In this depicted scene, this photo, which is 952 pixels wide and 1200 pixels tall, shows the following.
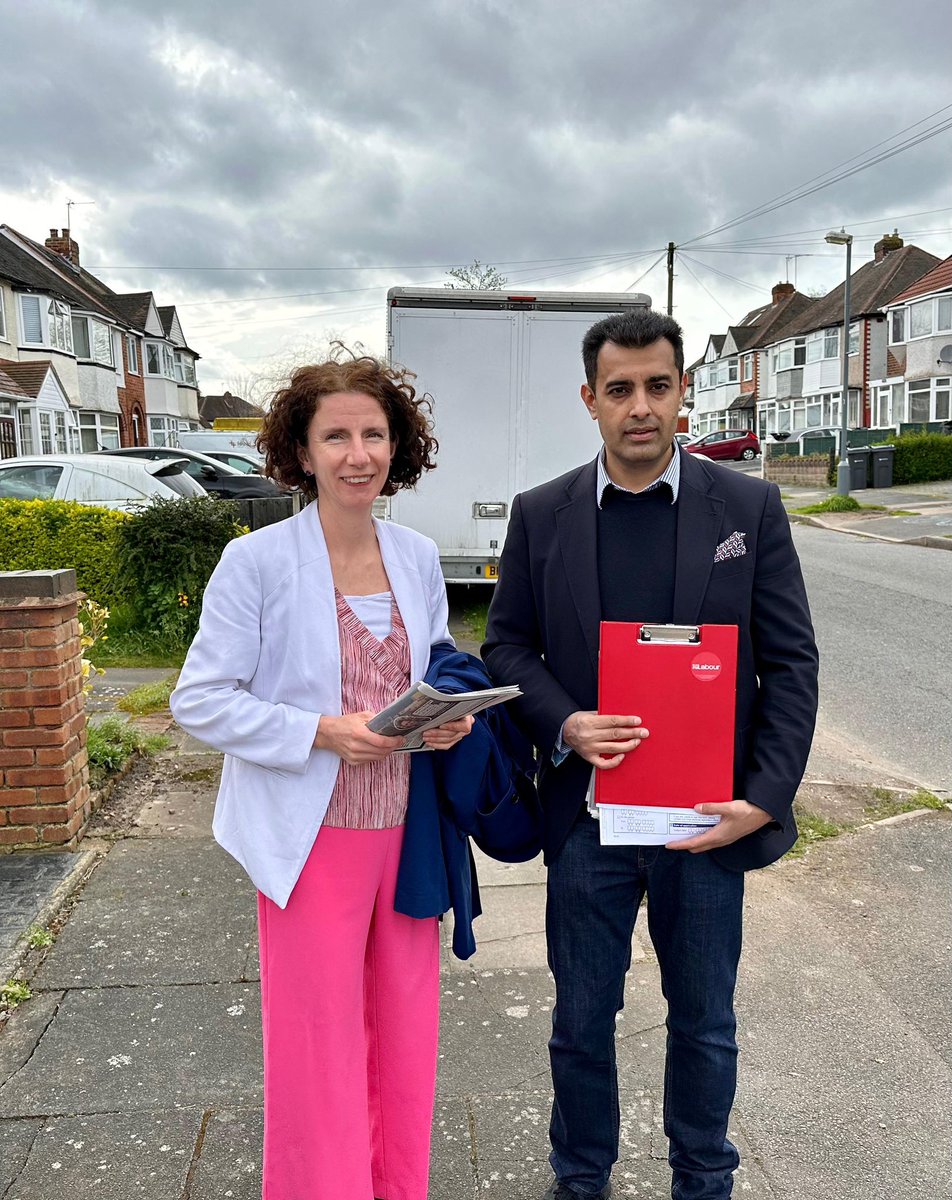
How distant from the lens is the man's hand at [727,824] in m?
2.11

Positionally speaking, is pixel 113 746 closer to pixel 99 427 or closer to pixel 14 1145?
pixel 14 1145

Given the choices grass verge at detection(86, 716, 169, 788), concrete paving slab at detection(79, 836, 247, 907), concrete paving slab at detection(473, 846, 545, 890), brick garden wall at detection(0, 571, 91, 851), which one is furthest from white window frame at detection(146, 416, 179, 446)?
concrete paving slab at detection(473, 846, 545, 890)

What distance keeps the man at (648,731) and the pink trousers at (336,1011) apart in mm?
353

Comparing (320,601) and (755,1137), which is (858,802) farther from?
(320,601)

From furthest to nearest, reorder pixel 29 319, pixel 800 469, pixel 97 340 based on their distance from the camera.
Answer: pixel 97 340 → pixel 29 319 → pixel 800 469

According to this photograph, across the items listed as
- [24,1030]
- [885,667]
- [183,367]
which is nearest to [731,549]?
[24,1030]

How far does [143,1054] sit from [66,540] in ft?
23.5

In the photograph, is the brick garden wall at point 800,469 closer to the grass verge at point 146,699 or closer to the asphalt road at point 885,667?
the asphalt road at point 885,667

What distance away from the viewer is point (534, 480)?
9.53 meters

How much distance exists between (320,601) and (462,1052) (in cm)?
162

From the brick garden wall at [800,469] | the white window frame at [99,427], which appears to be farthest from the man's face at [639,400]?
the white window frame at [99,427]

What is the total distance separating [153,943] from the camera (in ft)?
11.8

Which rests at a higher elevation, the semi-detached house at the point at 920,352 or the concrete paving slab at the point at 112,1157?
the semi-detached house at the point at 920,352

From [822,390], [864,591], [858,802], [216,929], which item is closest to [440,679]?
[216,929]
